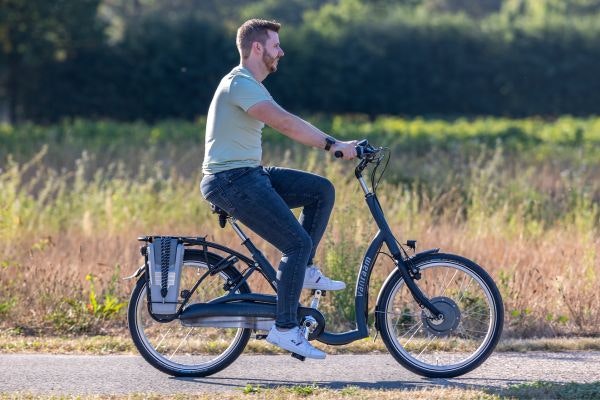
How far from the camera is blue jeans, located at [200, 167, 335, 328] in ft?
20.8

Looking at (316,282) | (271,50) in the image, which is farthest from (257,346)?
(271,50)

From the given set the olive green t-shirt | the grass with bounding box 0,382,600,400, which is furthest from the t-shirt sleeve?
the grass with bounding box 0,382,600,400

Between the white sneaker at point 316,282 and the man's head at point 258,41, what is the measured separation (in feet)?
4.01

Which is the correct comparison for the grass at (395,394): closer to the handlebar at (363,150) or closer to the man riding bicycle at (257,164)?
the man riding bicycle at (257,164)

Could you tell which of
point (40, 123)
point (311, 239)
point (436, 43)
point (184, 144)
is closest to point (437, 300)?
point (311, 239)

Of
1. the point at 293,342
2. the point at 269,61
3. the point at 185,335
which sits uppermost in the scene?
the point at 269,61

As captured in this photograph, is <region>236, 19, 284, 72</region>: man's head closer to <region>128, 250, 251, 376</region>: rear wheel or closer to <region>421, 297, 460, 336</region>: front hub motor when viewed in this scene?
<region>128, 250, 251, 376</region>: rear wheel

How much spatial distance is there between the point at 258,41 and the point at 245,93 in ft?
1.08

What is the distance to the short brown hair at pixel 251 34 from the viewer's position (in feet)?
20.8

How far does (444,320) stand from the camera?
658 cm

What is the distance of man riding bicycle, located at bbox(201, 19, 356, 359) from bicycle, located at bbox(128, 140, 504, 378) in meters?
0.13

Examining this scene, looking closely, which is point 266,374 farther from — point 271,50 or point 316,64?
point 316,64

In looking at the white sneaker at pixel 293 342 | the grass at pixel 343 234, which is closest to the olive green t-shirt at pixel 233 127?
the white sneaker at pixel 293 342

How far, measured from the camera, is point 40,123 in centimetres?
3859
